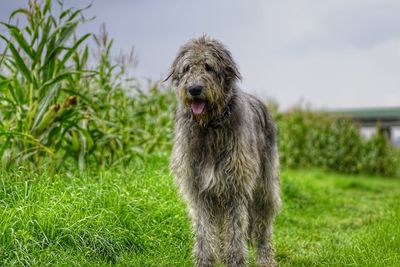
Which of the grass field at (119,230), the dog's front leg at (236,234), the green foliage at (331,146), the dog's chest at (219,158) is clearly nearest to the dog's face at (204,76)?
the dog's chest at (219,158)

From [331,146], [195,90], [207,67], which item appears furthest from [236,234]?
[331,146]

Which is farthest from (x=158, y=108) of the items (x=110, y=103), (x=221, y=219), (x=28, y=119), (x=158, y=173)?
(x=221, y=219)

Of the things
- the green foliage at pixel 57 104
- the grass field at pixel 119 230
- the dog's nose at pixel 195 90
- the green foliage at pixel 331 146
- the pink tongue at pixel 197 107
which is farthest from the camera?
the green foliage at pixel 331 146

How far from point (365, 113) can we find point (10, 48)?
15.6m

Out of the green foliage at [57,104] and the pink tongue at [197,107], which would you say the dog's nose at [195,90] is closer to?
the pink tongue at [197,107]

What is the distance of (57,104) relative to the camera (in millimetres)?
7266

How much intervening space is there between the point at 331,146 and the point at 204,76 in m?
11.6

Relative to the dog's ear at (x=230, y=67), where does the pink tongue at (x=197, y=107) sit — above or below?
below

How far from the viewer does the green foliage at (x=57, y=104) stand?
279 inches

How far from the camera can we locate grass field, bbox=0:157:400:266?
5016 mm

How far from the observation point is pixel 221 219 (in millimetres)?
5234

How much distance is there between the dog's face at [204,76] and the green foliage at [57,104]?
247 cm

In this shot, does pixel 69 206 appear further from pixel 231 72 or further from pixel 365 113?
pixel 365 113

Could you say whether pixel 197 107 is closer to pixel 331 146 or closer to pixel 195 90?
pixel 195 90
